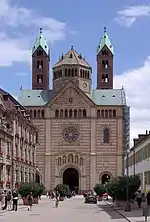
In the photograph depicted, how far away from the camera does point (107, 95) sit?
137375mm

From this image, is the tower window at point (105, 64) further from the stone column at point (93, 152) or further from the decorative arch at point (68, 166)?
the decorative arch at point (68, 166)

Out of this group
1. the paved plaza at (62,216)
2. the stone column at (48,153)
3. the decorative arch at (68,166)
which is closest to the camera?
the paved plaza at (62,216)

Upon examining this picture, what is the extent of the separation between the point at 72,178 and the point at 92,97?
19.4 metres

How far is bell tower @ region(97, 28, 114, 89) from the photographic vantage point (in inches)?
5743

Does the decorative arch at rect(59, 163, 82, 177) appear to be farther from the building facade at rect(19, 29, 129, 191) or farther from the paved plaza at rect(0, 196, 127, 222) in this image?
the paved plaza at rect(0, 196, 127, 222)

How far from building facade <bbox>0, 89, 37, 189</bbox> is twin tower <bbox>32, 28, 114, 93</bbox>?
129ft

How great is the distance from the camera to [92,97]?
449 feet

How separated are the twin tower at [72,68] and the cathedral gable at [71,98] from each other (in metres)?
2.66

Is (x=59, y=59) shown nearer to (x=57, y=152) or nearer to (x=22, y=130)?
(x=57, y=152)

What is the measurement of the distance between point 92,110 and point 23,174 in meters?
42.7

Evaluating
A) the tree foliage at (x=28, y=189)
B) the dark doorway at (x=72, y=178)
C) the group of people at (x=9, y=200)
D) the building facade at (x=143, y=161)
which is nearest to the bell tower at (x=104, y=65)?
the dark doorway at (x=72, y=178)

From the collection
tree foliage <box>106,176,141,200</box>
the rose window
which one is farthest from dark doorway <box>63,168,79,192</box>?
tree foliage <box>106,176,141,200</box>

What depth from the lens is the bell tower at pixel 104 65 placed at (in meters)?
146

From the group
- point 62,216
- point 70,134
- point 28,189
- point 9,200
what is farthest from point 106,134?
point 62,216
